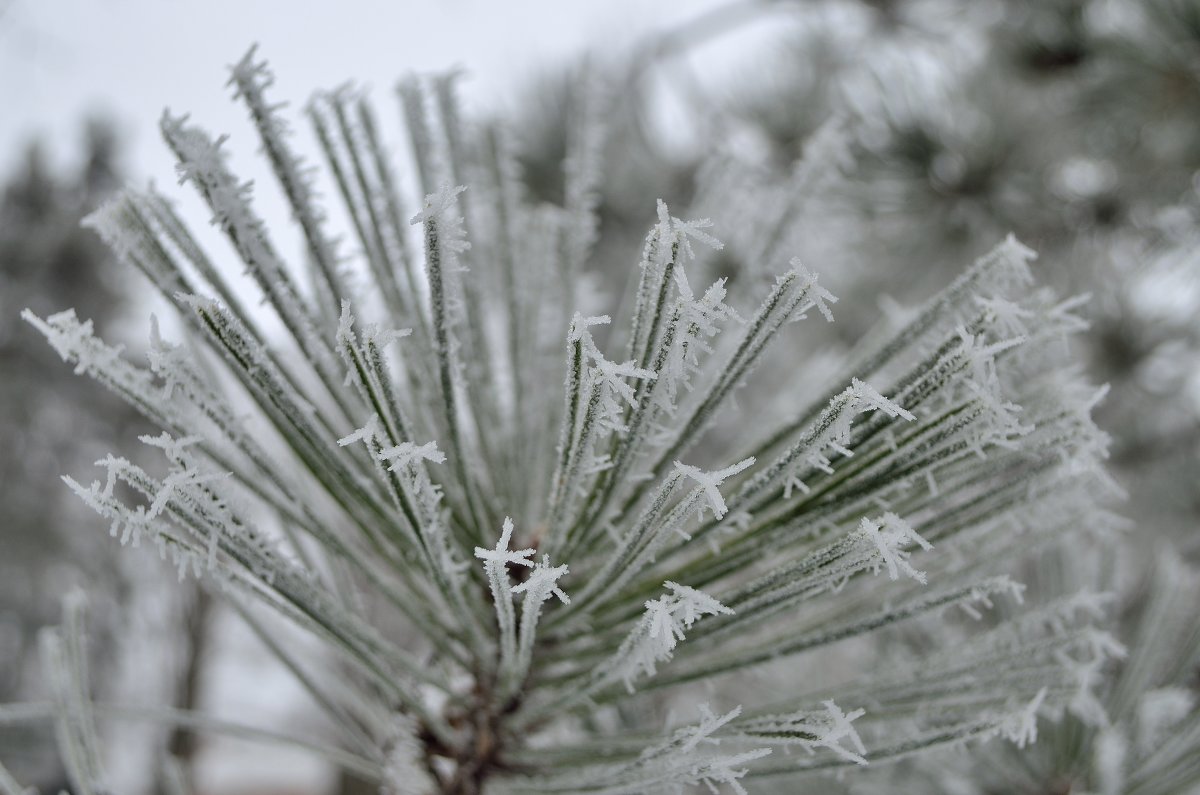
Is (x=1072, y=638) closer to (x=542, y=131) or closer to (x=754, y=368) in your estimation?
(x=754, y=368)

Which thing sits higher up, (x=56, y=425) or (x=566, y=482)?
(x=56, y=425)

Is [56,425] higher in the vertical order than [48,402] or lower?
lower

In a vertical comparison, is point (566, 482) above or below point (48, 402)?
below

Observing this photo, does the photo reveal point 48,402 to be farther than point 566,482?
Yes

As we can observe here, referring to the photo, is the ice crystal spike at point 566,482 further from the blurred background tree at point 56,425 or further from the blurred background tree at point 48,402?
the blurred background tree at point 48,402

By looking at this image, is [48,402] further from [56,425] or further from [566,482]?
[566,482]

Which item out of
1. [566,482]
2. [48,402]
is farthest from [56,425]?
[566,482]

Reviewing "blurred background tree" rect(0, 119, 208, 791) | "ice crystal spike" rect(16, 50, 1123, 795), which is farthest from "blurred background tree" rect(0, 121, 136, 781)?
"ice crystal spike" rect(16, 50, 1123, 795)

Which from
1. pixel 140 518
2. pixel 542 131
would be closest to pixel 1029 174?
pixel 542 131

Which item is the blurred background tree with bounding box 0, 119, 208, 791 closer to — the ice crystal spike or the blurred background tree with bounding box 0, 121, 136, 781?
the blurred background tree with bounding box 0, 121, 136, 781

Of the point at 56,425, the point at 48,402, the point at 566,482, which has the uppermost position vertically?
the point at 48,402
